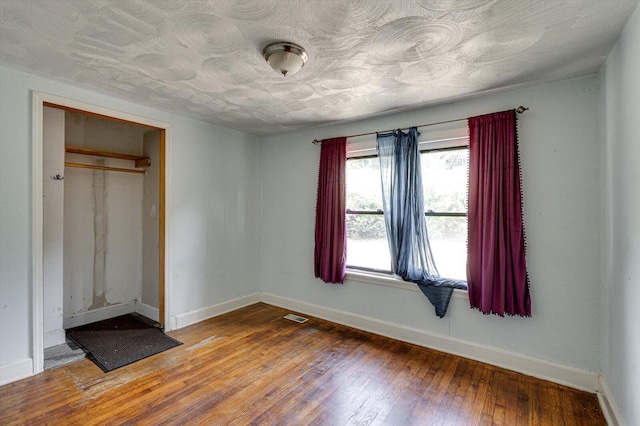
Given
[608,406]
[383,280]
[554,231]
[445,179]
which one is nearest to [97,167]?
[383,280]

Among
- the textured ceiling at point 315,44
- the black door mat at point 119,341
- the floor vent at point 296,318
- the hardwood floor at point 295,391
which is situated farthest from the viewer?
the floor vent at point 296,318

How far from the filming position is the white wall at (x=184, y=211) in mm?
2336

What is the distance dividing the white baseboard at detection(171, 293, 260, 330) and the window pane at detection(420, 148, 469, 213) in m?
2.87

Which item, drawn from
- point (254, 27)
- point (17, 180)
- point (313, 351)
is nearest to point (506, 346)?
point (313, 351)

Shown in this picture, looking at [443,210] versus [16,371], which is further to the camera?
[443,210]

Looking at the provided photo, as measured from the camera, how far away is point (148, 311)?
385 cm

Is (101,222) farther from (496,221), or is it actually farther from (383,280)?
(496,221)

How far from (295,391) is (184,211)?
2.42 meters

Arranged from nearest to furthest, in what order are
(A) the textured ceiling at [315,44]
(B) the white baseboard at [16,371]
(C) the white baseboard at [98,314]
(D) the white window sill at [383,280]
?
(A) the textured ceiling at [315,44]
(B) the white baseboard at [16,371]
(D) the white window sill at [383,280]
(C) the white baseboard at [98,314]

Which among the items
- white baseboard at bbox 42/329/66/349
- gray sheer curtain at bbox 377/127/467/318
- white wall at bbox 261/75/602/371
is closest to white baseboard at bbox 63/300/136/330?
white baseboard at bbox 42/329/66/349

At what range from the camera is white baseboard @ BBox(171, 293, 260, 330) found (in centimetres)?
349

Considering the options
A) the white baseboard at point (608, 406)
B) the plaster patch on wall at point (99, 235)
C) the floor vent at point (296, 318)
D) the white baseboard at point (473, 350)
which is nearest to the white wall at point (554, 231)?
the white baseboard at point (473, 350)

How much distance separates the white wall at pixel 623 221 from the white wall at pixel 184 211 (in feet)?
12.7

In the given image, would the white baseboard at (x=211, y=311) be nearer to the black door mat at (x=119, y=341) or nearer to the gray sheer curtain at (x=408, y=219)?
the black door mat at (x=119, y=341)
